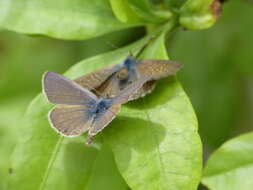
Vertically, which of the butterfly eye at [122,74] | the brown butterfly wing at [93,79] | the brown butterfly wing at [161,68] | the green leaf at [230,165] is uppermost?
the brown butterfly wing at [161,68]

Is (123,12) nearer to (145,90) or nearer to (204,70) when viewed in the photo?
(145,90)

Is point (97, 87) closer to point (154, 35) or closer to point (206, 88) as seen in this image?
point (154, 35)

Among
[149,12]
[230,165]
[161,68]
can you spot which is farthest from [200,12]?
[230,165]

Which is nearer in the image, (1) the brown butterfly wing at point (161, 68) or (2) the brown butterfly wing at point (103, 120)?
(2) the brown butterfly wing at point (103, 120)

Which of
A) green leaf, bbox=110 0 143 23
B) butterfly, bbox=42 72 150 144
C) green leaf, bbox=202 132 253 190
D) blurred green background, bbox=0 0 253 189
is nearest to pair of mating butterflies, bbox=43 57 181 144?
butterfly, bbox=42 72 150 144

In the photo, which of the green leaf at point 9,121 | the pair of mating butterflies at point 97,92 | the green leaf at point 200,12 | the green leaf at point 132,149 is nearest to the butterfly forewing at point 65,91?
the pair of mating butterflies at point 97,92

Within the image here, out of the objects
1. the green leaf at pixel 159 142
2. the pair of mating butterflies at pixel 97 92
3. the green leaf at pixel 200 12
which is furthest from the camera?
the green leaf at pixel 200 12

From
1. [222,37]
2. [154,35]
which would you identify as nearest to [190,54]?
[222,37]

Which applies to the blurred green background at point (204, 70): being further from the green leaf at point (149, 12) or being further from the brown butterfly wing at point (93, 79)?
the brown butterfly wing at point (93, 79)
